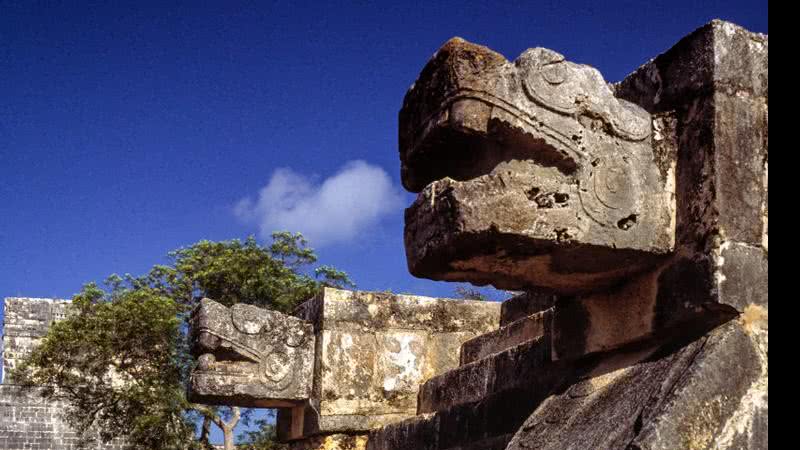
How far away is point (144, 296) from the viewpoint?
1798 cm

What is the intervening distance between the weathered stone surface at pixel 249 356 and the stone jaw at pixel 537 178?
2697 mm

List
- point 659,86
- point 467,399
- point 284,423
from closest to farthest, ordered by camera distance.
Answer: point 659,86, point 467,399, point 284,423

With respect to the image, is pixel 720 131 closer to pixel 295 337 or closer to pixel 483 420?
pixel 483 420

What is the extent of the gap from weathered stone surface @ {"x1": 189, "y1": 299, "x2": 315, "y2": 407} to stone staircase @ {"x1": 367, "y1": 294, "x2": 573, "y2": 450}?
0.73 meters

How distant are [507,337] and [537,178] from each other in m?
1.84

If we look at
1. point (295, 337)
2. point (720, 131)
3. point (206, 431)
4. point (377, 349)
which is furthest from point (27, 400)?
point (720, 131)

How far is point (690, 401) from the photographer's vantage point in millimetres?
2576

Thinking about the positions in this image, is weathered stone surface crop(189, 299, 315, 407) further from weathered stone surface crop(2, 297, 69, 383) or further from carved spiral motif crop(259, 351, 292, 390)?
weathered stone surface crop(2, 297, 69, 383)

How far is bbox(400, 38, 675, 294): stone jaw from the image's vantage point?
2.87 metres

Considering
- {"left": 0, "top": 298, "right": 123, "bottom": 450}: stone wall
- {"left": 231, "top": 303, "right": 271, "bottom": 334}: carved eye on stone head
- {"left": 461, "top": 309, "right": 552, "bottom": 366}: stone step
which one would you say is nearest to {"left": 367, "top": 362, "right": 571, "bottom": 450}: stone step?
{"left": 461, "top": 309, "right": 552, "bottom": 366}: stone step

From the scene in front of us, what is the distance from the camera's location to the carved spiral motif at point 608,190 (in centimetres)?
295
